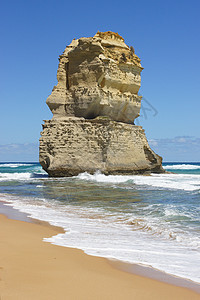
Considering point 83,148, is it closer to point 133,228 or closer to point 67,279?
point 133,228

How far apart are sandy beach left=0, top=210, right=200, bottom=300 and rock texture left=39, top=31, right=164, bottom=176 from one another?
1772cm

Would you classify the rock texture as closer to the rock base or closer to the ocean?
the rock base

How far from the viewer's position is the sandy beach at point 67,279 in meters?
2.69

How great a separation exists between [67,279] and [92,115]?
68.2 feet

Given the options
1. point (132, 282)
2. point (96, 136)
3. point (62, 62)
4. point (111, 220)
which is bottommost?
point (111, 220)

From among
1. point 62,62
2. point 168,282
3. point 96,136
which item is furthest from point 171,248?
point 62,62

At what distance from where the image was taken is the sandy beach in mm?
2693

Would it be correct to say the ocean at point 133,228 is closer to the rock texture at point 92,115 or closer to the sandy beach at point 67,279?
the sandy beach at point 67,279

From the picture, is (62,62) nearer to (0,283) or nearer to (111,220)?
(111,220)

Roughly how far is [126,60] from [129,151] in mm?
7310

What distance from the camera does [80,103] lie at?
22.8 m

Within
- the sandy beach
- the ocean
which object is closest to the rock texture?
the ocean

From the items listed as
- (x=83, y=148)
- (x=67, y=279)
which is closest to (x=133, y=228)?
(x=67, y=279)

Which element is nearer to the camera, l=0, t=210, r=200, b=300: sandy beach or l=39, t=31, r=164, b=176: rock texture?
l=0, t=210, r=200, b=300: sandy beach
